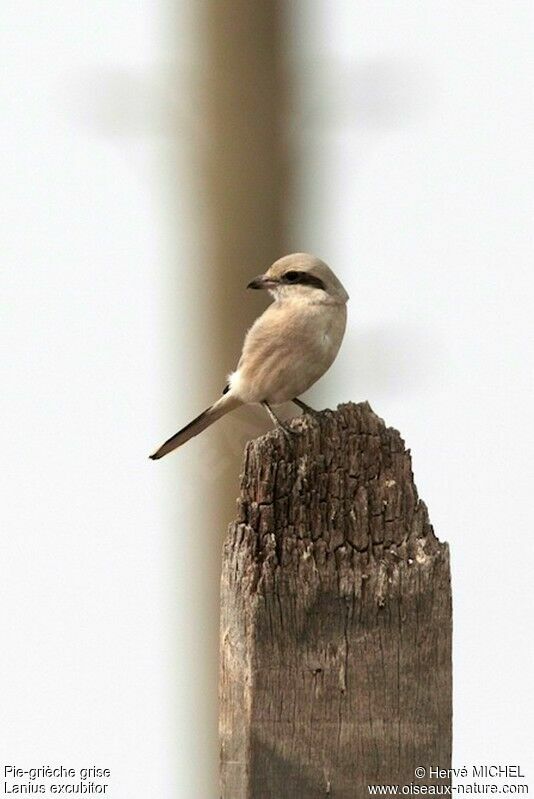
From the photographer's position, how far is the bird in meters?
5.27

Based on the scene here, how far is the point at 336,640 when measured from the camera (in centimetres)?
373

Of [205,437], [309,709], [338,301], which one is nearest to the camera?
[309,709]

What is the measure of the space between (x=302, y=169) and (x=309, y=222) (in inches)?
9.9

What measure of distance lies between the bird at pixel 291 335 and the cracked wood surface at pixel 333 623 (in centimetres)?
136

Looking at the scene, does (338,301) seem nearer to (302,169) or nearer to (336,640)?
(336,640)

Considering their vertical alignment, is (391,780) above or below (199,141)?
below

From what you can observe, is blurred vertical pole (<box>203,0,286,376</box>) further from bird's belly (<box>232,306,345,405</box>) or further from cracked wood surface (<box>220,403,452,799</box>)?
cracked wood surface (<box>220,403,452,799</box>)

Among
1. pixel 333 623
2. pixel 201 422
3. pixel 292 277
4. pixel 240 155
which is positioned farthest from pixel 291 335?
pixel 240 155

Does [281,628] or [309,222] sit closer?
[281,628]

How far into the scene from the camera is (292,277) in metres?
5.30

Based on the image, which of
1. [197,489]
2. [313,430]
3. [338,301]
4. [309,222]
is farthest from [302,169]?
[313,430]

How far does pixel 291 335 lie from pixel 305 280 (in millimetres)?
215

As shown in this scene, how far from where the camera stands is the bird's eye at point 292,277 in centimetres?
527

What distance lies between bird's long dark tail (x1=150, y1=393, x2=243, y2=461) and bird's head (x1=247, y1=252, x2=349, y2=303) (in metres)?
0.47
